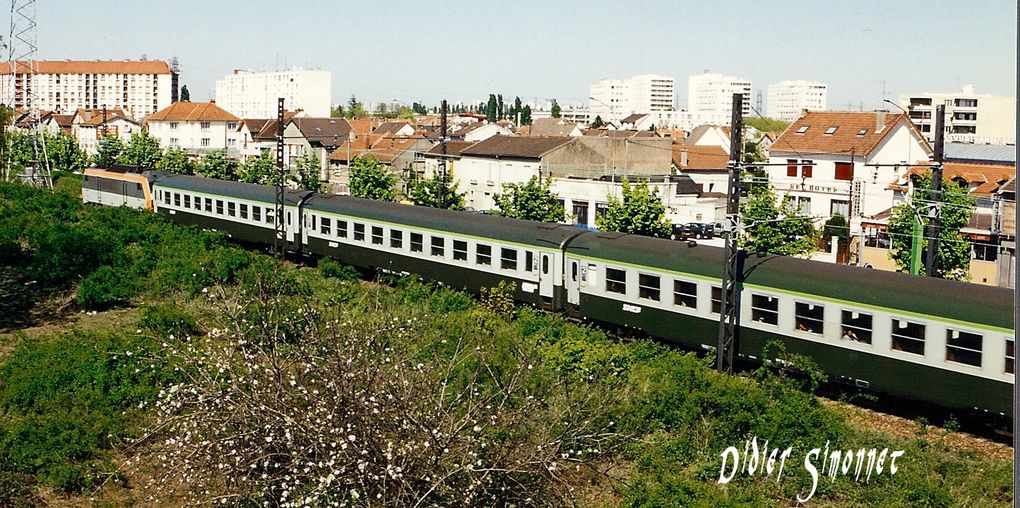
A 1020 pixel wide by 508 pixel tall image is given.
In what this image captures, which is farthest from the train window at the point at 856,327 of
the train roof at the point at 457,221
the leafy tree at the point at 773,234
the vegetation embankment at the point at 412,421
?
the leafy tree at the point at 773,234

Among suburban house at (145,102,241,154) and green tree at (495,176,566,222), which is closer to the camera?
green tree at (495,176,566,222)

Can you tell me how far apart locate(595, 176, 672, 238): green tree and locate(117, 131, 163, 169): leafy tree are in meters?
46.5

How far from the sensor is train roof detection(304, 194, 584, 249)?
2400 centimetres

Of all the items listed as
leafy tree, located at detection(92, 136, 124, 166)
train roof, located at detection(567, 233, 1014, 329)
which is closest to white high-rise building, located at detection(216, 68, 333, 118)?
leafy tree, located at detection(92, 136, 124, 166)

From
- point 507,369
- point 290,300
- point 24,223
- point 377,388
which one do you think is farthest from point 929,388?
point 24,223

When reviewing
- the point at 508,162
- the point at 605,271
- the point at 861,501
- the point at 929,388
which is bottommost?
the point at 861,501

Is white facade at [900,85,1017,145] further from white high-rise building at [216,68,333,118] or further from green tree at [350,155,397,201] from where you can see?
white high-rise building at [216,68,333,118]

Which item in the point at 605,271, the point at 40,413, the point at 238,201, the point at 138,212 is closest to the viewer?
the point at 40,413

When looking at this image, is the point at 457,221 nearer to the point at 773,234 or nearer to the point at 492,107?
the point at 773,234

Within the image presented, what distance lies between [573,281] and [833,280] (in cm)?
671

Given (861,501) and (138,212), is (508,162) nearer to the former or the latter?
(138,212)

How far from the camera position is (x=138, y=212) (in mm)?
41156

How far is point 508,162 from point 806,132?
15.2 m
